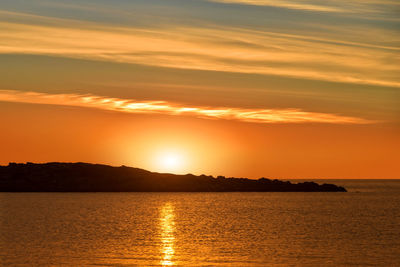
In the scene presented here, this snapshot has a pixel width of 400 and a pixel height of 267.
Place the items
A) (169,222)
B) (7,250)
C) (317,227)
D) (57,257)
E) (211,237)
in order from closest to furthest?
(57,257) < (7,250) < (211,237) < (317,227) < (169,222)

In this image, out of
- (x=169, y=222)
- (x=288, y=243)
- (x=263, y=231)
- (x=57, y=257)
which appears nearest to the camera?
(x=57, y=257)

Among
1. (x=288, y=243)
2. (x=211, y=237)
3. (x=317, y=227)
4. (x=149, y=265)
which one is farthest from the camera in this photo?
(x=317, y=227)

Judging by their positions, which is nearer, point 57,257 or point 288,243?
point 57,257

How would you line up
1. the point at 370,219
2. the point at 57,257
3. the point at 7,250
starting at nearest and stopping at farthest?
the point at 57,257
the point at 7,250
the point at 370,219

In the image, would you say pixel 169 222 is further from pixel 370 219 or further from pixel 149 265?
pixel 149 265

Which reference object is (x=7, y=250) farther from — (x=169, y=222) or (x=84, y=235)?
(x=169, y=222)

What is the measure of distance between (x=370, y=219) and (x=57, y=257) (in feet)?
225

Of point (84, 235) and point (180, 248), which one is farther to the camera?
point (84, 235)

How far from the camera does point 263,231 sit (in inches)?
3556

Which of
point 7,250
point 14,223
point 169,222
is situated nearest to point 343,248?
point 7,250

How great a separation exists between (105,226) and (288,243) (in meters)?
32.8

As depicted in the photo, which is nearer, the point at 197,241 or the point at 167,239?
the point at 197,241

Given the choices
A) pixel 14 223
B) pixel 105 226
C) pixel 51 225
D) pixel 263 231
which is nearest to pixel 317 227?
pixel 263 231

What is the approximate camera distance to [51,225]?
3858 inches
